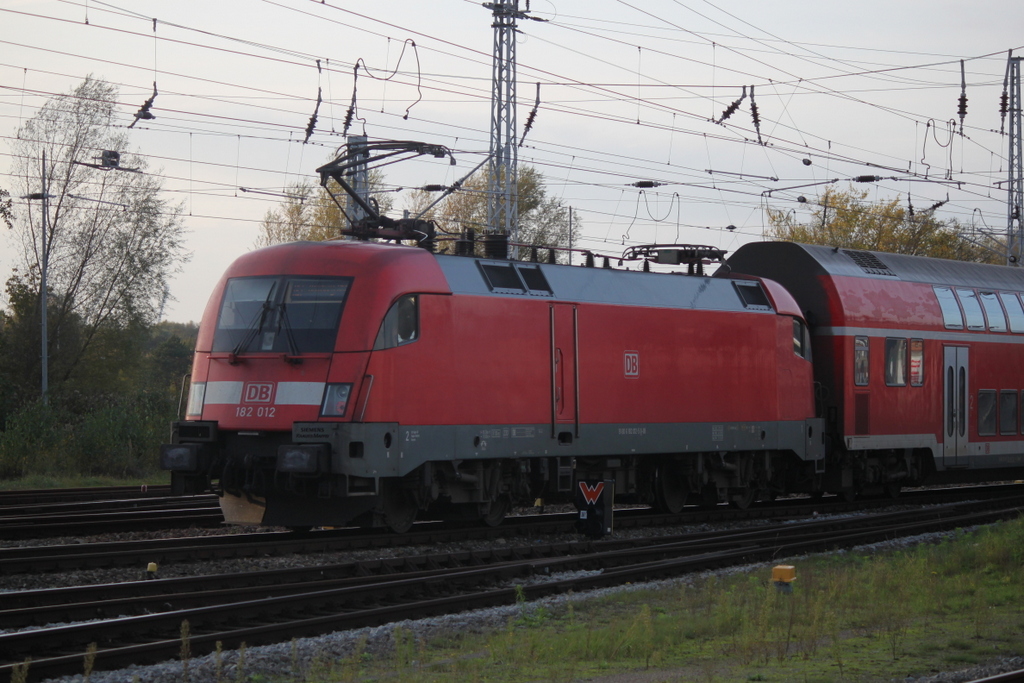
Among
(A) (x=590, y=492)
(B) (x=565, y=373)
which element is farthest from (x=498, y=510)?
(B) (x=565, y=373)

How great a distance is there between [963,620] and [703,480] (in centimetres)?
822

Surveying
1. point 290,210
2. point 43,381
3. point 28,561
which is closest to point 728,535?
point 28,561

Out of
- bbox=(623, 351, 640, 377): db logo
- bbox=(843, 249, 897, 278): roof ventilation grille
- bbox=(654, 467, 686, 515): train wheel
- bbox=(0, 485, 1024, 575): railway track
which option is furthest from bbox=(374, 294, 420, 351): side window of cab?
bbox=(843, 249, 897, 278): roof ventilation grille

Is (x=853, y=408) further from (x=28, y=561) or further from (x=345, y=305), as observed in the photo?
(x=28, y=561)

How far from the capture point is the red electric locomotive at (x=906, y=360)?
20.3 m

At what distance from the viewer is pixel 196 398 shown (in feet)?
46.5

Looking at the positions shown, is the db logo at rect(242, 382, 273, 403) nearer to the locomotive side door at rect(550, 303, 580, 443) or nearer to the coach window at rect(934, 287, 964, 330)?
the locomotive side door at rect(550, 303, 580, 443)

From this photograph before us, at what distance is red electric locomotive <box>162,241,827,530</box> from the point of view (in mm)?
13195

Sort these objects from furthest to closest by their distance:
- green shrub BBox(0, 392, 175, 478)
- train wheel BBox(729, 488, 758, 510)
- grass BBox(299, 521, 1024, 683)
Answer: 1. green shrub BBox(0, 392, 175, 478)
2. train wheel BBox(729, 488, 758, 510)
3. grass BBox(299, 521, 1024, 683)

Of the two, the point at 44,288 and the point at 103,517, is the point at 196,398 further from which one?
the point at 44,288

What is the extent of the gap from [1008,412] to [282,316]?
53.4 ft

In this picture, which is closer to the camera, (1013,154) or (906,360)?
(906,360)

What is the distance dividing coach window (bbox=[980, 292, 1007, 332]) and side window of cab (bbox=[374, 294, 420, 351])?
14.3m

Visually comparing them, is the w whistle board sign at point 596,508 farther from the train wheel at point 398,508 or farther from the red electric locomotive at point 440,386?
the train wheel at point 398,508
